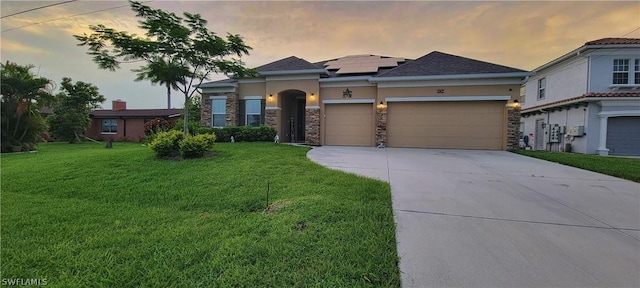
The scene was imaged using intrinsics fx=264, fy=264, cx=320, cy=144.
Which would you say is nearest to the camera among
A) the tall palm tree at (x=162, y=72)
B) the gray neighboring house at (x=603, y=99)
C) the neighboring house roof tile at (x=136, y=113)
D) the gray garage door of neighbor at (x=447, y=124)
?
the tall palm tree at (x=162, y=72)

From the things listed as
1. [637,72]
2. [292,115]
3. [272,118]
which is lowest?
[272,118]

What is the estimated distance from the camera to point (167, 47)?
26.5ft

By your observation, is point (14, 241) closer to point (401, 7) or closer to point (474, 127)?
point (401, 7)

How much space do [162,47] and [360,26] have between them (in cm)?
903

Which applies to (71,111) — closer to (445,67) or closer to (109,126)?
(109,126)

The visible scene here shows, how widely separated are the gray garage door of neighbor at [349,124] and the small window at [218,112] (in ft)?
19.2

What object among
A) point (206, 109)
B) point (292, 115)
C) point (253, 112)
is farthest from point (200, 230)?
point (206, 109)

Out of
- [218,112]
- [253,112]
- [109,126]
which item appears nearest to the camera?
[253,112]

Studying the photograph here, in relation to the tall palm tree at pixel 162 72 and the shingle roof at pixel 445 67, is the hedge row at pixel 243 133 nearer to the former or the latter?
the tall palm tree at pixel 162 72

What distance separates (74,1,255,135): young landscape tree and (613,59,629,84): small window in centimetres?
1856

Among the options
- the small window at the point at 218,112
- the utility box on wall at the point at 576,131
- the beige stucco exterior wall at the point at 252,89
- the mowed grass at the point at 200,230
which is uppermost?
the beige stucco exterior wall at the point at 252,89

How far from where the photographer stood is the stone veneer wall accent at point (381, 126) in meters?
13.2

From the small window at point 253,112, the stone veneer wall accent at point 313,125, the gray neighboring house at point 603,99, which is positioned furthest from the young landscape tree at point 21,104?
the gray neighboring house at point 603,99

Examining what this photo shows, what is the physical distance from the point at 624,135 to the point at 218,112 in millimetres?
21512
